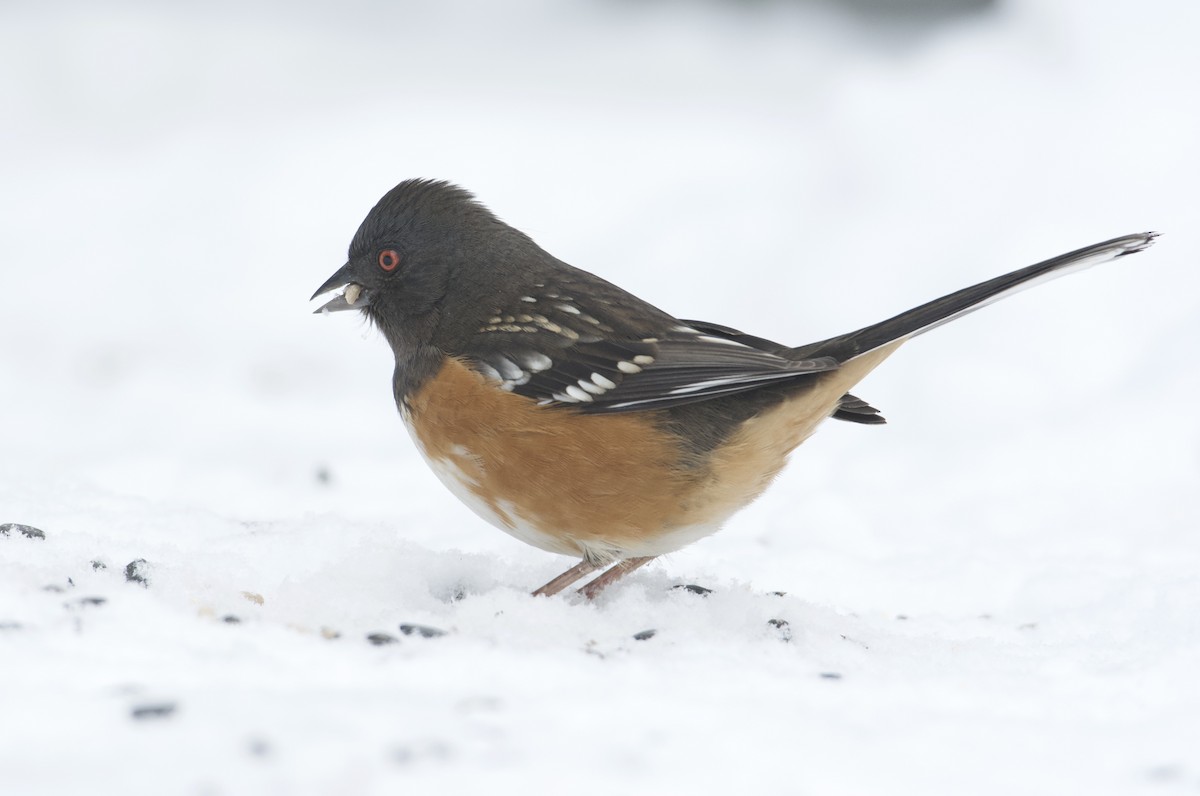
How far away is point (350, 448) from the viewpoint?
227 inches

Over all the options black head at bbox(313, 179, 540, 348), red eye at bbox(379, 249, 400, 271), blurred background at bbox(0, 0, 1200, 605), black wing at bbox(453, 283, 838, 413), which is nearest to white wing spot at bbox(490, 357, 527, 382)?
black wing at bbox(453, 283, 838, 413)

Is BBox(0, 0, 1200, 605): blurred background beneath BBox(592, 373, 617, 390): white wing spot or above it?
above

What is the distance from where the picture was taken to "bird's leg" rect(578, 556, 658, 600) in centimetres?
349

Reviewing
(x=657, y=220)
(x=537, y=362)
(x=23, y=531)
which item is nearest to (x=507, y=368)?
(x=537, y=362)

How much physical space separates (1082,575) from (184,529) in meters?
3.02

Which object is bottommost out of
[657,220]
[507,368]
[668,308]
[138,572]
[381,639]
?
[381,639]

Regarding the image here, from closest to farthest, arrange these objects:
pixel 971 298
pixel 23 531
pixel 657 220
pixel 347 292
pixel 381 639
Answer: pixel 381 639 → pixel 971 298 → pixel 23 531 → pixel 347 292 → pixel 657 220

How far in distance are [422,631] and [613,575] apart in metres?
0.85

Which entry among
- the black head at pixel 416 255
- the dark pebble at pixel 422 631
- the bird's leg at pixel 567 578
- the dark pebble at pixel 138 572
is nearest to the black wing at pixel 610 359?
the black head at pixel 416 255

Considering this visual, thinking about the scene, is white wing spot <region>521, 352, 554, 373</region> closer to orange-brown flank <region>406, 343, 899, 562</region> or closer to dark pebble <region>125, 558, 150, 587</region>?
orange-brown flank <region>406, 343, 899, 562</region>

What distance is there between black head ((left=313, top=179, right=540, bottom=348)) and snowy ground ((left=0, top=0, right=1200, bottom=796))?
2.29 ft

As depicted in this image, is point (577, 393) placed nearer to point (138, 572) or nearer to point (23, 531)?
point (138, 572)

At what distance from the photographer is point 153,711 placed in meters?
2.17

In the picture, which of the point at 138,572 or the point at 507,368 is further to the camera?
the point at 507,368
